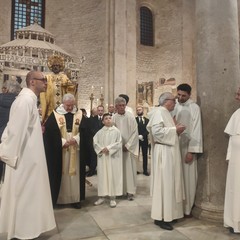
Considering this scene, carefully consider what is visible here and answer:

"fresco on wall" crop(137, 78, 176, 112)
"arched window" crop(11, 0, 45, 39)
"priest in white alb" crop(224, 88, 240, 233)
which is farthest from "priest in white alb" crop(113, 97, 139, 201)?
"arched window" crop(11, 0, 45, 39)

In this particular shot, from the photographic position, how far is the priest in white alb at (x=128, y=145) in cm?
580

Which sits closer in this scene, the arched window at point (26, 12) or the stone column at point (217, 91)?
the stone column at point (217, 91)

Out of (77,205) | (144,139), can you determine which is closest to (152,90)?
(144,139)

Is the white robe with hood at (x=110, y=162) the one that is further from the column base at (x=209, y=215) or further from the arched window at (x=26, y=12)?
the arched window at (x=26, y=12)

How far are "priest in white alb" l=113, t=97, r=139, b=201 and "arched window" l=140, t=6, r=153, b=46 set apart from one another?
566 inches

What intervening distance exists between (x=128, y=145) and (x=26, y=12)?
14.8 metres

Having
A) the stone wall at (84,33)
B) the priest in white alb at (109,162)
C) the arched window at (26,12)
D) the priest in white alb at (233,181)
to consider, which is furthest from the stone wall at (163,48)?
the priest in white alb at (233,181)

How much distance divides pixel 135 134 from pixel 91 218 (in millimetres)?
2028

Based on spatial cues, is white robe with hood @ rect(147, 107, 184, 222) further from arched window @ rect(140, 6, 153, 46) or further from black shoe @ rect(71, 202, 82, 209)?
arched window @ rect(140, 6, 153, 46)

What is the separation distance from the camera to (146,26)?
19.8 metres

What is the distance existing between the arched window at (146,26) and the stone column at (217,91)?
15.6 metres

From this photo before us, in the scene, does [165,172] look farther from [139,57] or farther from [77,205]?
[139,57]

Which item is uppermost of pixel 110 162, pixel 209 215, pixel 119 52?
pixel 119 52

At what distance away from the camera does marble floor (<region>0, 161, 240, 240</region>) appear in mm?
3836
